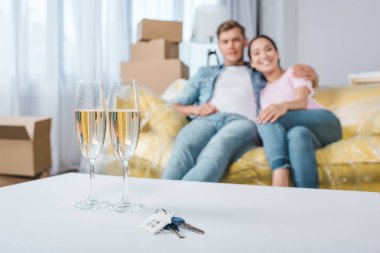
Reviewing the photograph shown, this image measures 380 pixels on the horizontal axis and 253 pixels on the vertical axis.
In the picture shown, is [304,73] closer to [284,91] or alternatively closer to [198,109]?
[284,91]

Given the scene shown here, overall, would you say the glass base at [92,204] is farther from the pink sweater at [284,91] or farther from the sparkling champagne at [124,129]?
the pink sweater at [284,91]

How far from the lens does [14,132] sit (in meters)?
1.86

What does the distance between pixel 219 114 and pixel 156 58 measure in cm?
112

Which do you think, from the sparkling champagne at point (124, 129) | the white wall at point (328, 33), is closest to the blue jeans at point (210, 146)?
the sparkling champagne at point (124, 129)

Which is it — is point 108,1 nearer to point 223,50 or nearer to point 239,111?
point 223,50

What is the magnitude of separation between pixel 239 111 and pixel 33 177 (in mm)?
1044

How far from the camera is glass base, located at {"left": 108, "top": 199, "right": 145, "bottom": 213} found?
22.9 inches

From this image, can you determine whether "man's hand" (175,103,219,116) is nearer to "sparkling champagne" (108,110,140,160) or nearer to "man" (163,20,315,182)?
"man" (163,20,315,182)

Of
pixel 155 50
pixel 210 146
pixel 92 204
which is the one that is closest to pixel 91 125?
pixel 92 204

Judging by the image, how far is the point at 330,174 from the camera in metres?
1.49

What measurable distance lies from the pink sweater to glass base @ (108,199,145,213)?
1278mm

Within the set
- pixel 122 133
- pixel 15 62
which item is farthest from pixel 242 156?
pixel 15 62

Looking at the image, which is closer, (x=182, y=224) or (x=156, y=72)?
(x=182, y=224)

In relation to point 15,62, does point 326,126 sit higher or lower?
lower
